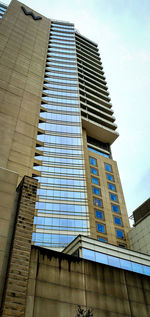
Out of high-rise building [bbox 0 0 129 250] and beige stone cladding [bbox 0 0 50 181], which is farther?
high-rise building [bbox 0 0 129 250]

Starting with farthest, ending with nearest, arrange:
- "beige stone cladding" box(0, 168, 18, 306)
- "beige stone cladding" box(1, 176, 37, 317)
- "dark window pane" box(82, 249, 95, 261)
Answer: "dark window pane" box(82, 249, 95, 261) → "beige stone cladding" box(0, 168, 18, 306) → "beige stone cladding" box(1, 176, 37, 317)

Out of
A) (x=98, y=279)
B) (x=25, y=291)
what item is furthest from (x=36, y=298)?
(x=98, y=279)

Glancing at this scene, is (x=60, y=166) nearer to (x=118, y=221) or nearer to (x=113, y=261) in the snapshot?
(x=118, y=221)

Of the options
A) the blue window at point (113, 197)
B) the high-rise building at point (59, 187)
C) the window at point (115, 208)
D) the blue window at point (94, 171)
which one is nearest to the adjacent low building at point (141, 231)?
the high-rise building at point (59, 187)

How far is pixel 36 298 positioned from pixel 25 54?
54296 millimetres

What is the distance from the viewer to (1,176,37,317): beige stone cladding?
14752mm

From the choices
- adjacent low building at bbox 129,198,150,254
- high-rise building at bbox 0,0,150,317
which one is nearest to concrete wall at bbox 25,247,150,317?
high-rise building at bbox 0,0,150,317

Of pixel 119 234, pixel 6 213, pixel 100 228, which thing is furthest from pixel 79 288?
pixel 119 234

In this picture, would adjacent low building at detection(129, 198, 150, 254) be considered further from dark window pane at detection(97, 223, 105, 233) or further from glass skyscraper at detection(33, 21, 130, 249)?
dark window pane at detection(97, 223, 105, 233)

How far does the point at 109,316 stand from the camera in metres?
18.9

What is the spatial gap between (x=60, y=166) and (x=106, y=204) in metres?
12.4

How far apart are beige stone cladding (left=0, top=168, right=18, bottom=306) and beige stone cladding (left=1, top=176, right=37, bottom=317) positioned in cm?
41

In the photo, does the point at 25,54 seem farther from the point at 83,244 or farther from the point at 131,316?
the point at 131,316

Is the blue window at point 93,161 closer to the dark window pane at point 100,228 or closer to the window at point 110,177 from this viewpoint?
the window at point 110,177
